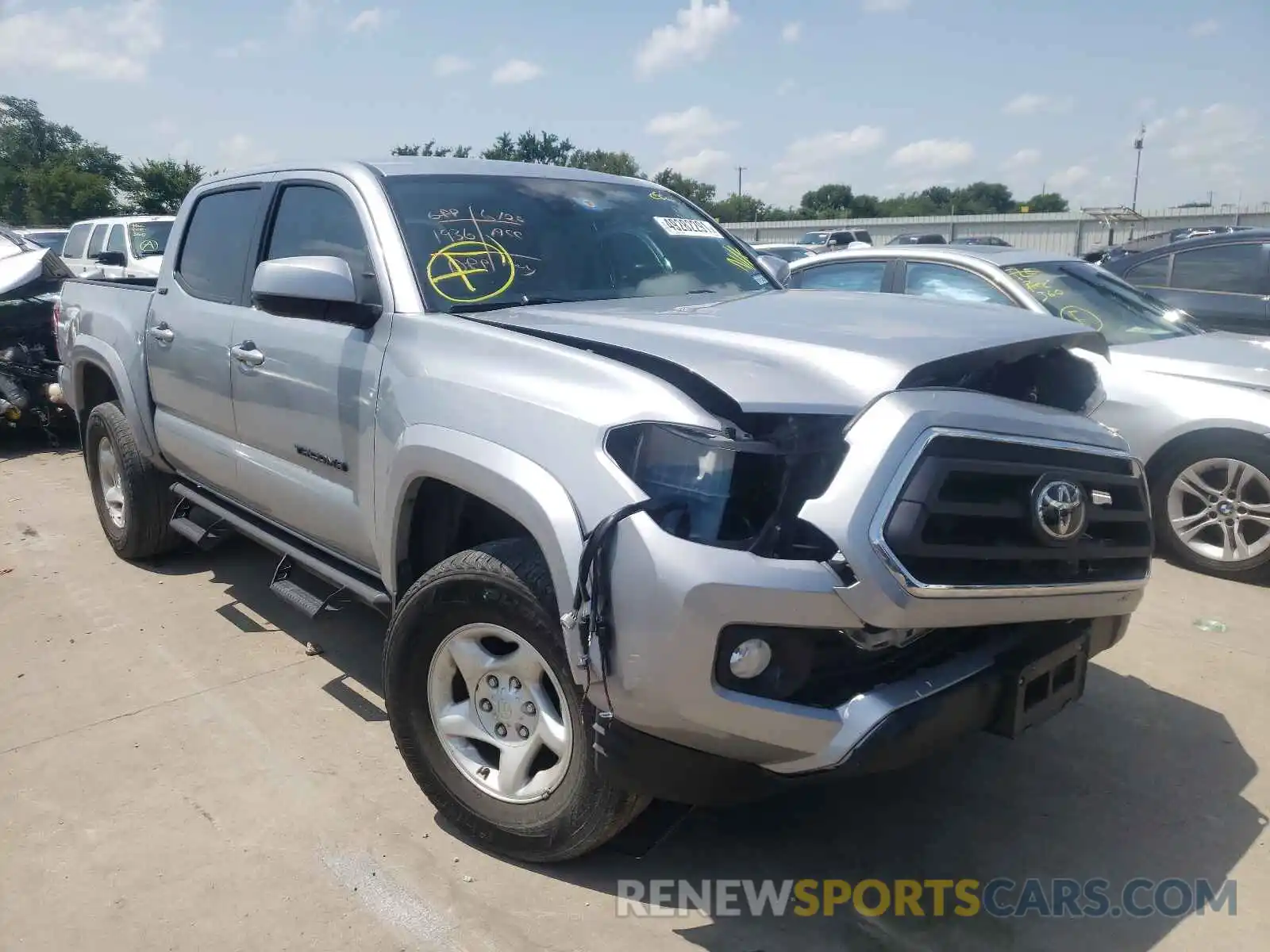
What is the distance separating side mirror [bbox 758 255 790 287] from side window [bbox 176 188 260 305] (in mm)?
2230

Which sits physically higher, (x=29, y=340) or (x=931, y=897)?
(x=29, y=340)

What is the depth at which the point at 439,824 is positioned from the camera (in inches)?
119

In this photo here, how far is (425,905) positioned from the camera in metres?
2.67

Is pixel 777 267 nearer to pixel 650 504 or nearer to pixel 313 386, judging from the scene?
pixel 313 386

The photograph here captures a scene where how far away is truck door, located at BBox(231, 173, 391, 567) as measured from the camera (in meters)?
3.24

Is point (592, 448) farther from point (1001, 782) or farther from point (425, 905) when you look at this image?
point (1001, 782)

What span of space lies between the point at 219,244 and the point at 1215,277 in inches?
289

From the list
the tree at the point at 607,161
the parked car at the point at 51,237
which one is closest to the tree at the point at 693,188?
the tree at the point at 607,161

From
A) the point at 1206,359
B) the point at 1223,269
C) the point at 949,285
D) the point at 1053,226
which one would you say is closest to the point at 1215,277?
the point at 1223,269

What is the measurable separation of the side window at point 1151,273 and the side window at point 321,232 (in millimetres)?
6843

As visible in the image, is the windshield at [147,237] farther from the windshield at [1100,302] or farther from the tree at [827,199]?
the tree at [827,199]

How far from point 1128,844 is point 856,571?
152 cm

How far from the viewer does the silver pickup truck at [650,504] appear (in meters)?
2.18

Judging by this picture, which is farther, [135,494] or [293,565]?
[135,494]
